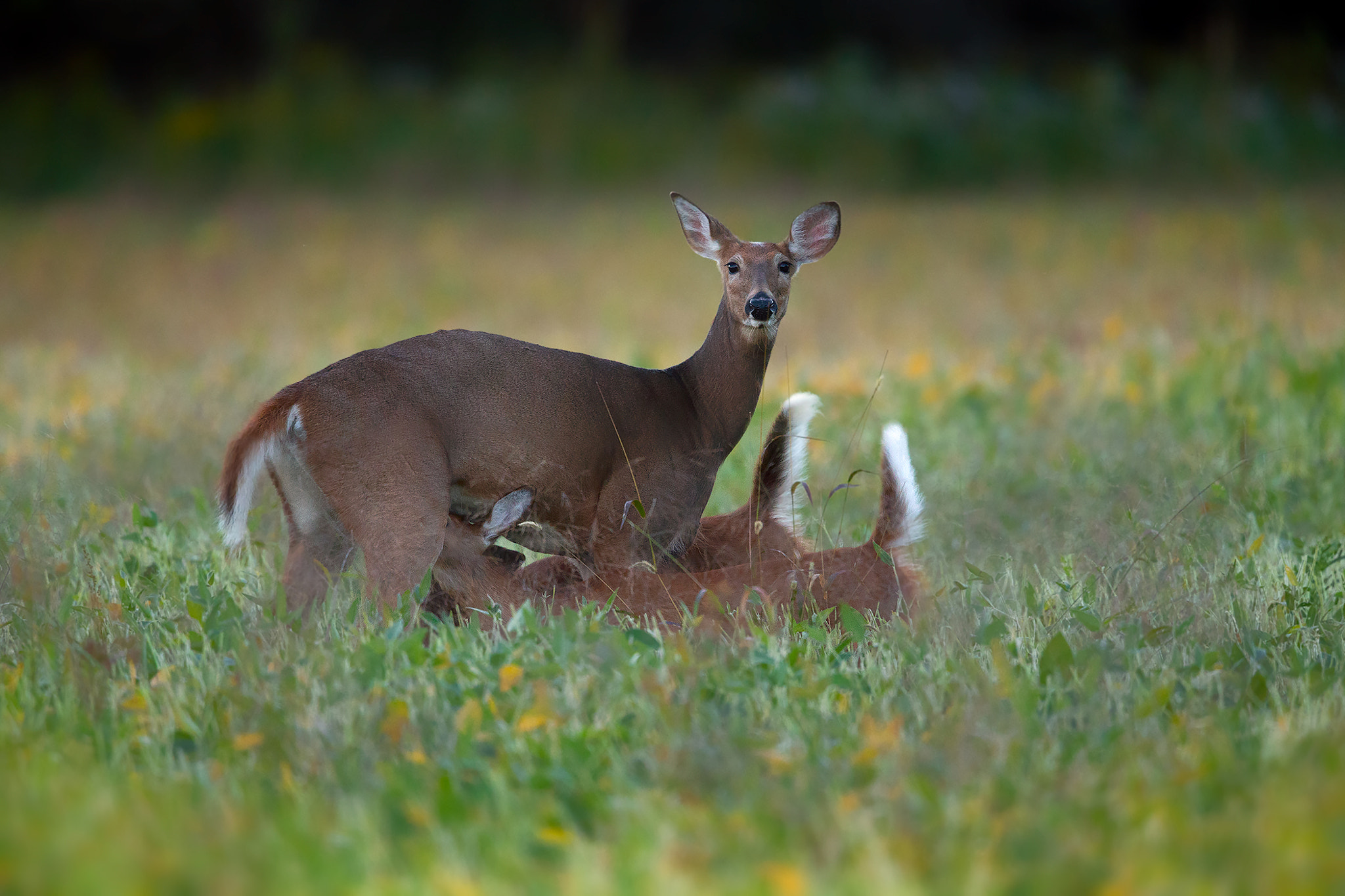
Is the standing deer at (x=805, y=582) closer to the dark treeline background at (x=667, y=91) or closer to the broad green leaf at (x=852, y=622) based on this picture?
the broad green leaf at (x=852, y=622)

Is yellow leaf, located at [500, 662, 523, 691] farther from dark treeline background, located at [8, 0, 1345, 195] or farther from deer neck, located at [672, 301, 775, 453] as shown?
dark treeline background, located at [8, 0, 1345, 195]

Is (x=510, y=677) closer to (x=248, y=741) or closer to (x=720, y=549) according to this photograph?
(x=248, y=741)

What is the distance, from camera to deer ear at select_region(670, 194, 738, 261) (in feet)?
15.0

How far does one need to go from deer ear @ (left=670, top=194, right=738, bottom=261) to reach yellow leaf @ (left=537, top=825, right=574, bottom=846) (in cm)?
259

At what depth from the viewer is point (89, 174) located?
1554cm

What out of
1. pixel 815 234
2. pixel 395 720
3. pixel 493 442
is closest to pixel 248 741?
pixel 395 720

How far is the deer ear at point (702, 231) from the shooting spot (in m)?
4.56

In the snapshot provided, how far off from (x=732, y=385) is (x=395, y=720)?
195cm

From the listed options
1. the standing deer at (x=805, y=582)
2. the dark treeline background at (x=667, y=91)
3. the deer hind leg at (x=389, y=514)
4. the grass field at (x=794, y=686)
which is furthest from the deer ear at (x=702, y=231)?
the dark treeline background at (x=667, y=91)

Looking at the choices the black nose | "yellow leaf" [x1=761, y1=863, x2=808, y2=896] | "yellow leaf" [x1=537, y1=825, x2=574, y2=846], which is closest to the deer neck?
the black nose

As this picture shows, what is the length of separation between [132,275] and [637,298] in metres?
4.06

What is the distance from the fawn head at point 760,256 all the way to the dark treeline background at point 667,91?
10731 millimetres

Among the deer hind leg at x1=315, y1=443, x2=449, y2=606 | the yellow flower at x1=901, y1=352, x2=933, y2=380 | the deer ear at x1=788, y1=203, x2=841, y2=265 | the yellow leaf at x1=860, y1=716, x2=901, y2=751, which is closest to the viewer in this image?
the yellow leaf at x1=860, y1=716, x2=901, y2=751

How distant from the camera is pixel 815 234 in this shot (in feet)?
15.0
